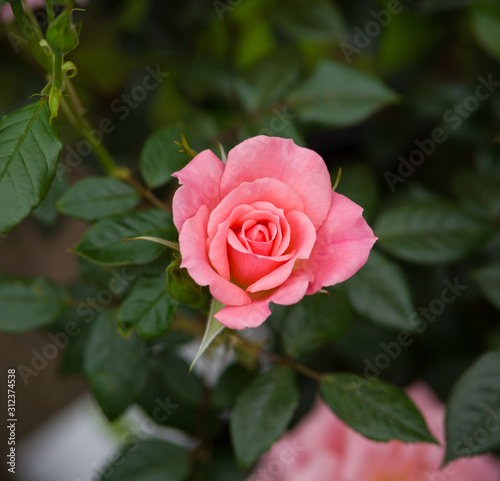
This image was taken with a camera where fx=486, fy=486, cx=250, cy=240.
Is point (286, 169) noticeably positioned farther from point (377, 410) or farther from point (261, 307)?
point (377, 410)

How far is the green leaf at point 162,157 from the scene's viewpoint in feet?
1.57

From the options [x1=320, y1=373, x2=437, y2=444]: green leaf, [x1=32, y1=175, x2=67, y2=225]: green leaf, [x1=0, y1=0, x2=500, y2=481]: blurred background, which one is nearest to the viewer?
[x1=320, y1=373, x2=437, y2=444]: green leaf

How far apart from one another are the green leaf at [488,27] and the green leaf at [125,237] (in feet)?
1.92

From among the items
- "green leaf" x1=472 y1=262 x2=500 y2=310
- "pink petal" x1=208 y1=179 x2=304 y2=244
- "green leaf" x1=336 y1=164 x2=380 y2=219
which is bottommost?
"green leaf" x1=472 y1=262 x2=500 y2=310

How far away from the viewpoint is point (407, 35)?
856mm

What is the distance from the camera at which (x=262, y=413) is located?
465 mm

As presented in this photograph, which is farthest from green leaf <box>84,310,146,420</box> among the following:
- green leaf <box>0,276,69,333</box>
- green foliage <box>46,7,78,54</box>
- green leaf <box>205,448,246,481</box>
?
green foliage <box>46,7,78,54</box>

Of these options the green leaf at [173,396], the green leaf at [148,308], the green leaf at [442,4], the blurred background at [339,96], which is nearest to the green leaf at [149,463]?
the green leaf at [173,396]

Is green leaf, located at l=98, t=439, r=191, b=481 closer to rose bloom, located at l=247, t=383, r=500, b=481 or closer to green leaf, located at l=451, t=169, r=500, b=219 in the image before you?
rose bloom, located at l=247, t=383, r=500, b=481

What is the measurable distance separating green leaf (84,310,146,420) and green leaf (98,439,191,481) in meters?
0.12

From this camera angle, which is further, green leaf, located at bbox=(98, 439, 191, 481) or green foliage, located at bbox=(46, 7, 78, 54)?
green leaf, located at bbox=(98, 439, 191, 481)

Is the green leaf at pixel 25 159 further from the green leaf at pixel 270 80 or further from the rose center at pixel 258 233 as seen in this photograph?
the green leaf at pixel 270 80

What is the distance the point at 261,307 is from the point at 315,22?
0.56 m

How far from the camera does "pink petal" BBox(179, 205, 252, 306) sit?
0.32 metres
